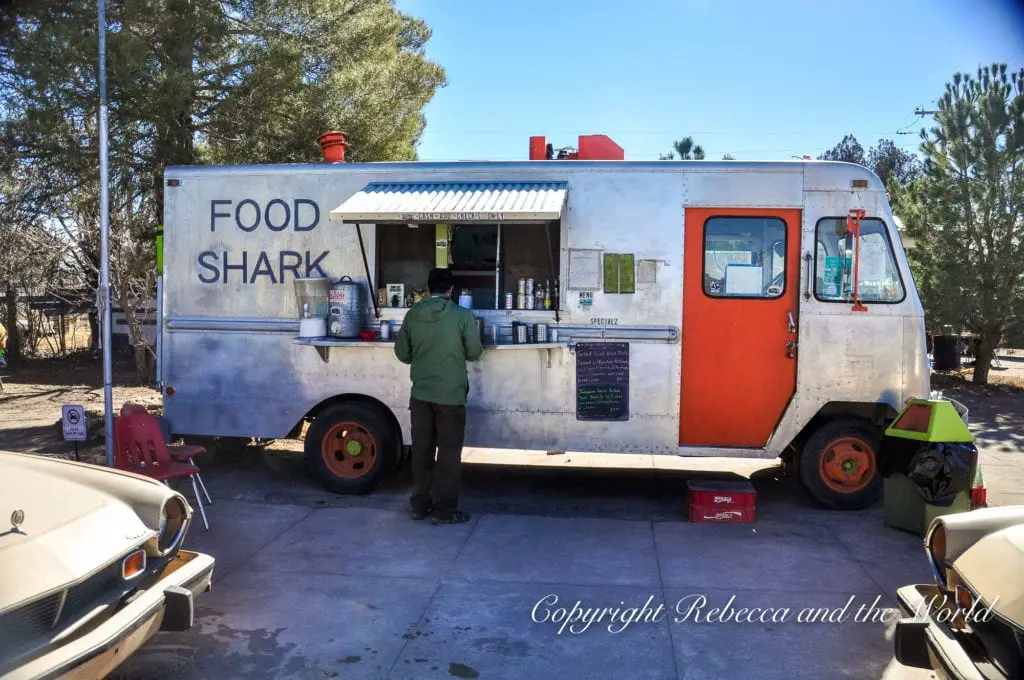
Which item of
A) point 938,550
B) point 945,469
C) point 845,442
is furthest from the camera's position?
point 845,442

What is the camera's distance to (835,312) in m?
6.41

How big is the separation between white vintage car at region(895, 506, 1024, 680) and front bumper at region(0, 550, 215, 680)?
2992 millimetres

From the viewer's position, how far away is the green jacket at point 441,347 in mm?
6117

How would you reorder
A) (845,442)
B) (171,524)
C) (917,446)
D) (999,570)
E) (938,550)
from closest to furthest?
1. (999,570)
2. (938,550)
3. (171,524)
4. (917,446)
5. (845,442)

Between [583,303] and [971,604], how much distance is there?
156 inches

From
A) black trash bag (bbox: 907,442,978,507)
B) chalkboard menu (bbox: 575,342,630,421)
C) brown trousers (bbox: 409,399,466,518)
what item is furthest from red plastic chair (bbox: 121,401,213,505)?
black trash bag (bbox: 907,442,978,507)

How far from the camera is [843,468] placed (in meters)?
6.59

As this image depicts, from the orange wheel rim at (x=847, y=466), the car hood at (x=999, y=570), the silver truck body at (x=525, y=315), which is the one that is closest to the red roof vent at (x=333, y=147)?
the silver truck body at (x=525, y=315)

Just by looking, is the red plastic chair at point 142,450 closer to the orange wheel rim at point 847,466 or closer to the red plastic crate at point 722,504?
the red plastic crate at point 722,504

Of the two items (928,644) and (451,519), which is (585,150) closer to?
(451,519)

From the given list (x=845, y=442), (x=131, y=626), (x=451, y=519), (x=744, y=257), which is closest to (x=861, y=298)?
(x=744, y=257)

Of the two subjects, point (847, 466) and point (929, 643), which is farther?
point (847, 466)

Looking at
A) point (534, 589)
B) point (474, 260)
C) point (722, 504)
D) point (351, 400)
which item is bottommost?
point (534, 589)

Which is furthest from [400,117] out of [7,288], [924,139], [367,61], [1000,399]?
[1000,399]
